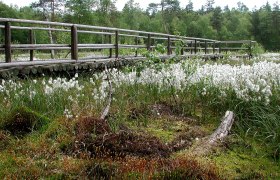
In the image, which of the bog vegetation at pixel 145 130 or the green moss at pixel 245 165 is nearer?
the bog vegetation at pixel 145 130

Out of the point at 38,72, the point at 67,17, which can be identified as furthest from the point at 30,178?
the point at 67,17

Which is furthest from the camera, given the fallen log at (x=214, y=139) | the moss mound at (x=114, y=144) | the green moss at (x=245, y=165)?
the fallen log at (x=214, y=139)

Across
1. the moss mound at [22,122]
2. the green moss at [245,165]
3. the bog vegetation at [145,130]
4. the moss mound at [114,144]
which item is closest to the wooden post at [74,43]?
the bog vegetation at [145,130]

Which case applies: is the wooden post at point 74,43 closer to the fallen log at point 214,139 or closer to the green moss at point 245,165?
the fallen log at point 214,139

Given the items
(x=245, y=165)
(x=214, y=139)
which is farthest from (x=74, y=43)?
(x=245, y=165)

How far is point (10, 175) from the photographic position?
3992 millimetres

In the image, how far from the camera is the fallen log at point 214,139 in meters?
5.26

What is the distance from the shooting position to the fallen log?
5255mm

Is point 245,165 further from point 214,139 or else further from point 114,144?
point 114,144

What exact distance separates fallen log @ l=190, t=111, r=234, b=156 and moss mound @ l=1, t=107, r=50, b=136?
244 cm

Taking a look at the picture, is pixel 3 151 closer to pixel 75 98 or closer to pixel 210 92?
pixel 75 98

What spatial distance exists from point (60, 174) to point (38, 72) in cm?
662

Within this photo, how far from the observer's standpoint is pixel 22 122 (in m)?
5.87

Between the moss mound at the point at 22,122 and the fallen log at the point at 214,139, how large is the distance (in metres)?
2.44
